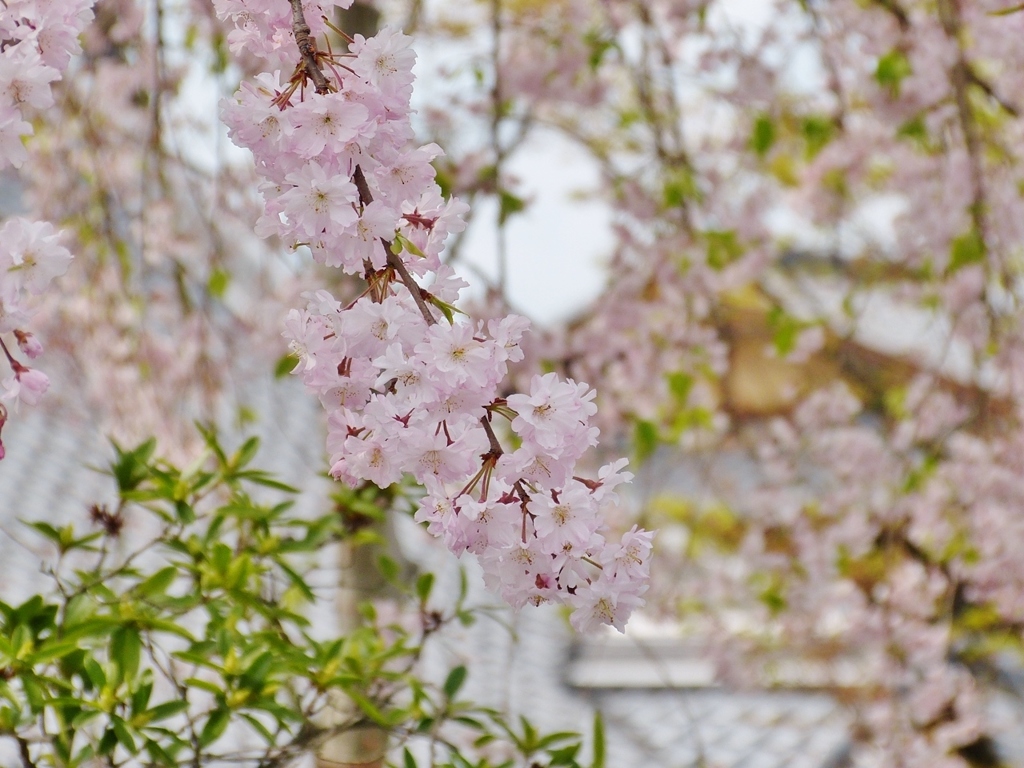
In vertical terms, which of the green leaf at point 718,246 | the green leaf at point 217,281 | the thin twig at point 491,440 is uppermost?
the green leaf at point 718,246

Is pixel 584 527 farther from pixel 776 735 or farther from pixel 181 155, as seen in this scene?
pixel 776 735

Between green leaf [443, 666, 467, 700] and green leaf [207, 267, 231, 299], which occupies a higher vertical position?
green leaf [207, 267, 231, 299]

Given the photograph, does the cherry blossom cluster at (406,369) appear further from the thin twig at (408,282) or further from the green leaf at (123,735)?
the green leaf at (123,735)

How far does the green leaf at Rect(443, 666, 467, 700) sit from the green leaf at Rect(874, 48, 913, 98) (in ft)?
4.98

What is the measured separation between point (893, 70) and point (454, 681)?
159 cm

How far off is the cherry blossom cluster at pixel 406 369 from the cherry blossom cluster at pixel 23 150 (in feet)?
0.42

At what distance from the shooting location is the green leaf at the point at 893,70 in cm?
213

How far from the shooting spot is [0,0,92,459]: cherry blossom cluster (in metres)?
0.67

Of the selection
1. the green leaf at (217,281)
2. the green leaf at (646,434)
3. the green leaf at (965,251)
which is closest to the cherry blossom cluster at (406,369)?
the green leaf at (646,434)

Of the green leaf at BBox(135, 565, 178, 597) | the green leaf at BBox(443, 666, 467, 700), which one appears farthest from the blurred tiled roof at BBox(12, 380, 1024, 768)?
the green leaf at BBox(135, 565, 178, 597)

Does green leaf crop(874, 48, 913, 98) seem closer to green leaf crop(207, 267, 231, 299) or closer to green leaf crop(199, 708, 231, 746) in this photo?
green leaf crop(207, 267, 231, 299)

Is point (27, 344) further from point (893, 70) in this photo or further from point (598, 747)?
point (893, 70)

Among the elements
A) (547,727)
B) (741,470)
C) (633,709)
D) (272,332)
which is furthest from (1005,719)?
(272,332)

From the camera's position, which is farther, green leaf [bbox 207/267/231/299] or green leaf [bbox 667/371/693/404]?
green leaf [bbox 667/371/693/404]
